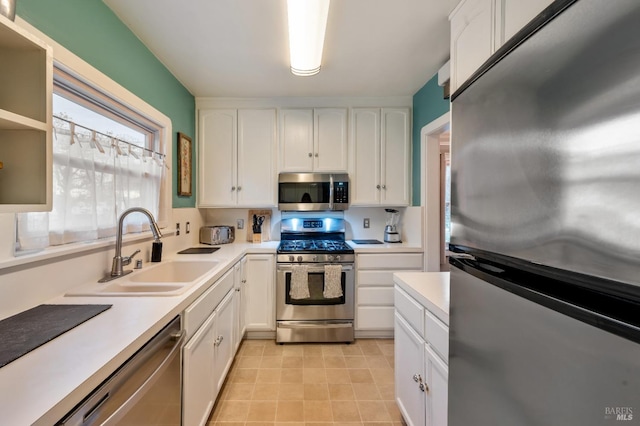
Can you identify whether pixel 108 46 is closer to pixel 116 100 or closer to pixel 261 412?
pixel 116 100

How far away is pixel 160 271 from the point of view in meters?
1.82

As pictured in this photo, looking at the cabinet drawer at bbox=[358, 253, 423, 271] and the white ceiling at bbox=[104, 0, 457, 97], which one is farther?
the cabinet drawer at bbox=[358, 253, 423, 271]

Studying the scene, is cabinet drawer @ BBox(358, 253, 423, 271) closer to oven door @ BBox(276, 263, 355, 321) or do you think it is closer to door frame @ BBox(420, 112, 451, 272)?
door frame @ BBox(420, 112, 451, 272)

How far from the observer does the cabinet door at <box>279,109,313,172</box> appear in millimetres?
2855

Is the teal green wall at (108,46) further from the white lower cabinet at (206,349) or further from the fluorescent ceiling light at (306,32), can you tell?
the white lower cabinet at (206,349)

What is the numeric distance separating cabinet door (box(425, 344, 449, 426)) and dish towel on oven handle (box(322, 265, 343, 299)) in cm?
136

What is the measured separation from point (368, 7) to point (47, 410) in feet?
6.85

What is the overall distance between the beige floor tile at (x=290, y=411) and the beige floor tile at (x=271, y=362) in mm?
446

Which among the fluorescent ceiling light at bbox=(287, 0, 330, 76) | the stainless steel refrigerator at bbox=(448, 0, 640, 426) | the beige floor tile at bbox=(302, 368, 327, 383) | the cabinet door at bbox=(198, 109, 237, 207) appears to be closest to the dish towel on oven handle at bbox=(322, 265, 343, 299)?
the beige floor tile at bbox=(302, 368, 327, 383)

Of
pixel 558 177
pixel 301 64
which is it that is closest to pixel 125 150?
pixel 301 64

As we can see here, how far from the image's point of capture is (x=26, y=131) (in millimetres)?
814

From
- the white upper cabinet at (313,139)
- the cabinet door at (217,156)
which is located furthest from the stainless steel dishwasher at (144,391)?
the white upper cabinet at (313,139)

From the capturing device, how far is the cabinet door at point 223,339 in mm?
1669

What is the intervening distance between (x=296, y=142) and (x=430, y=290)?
2104 mm
